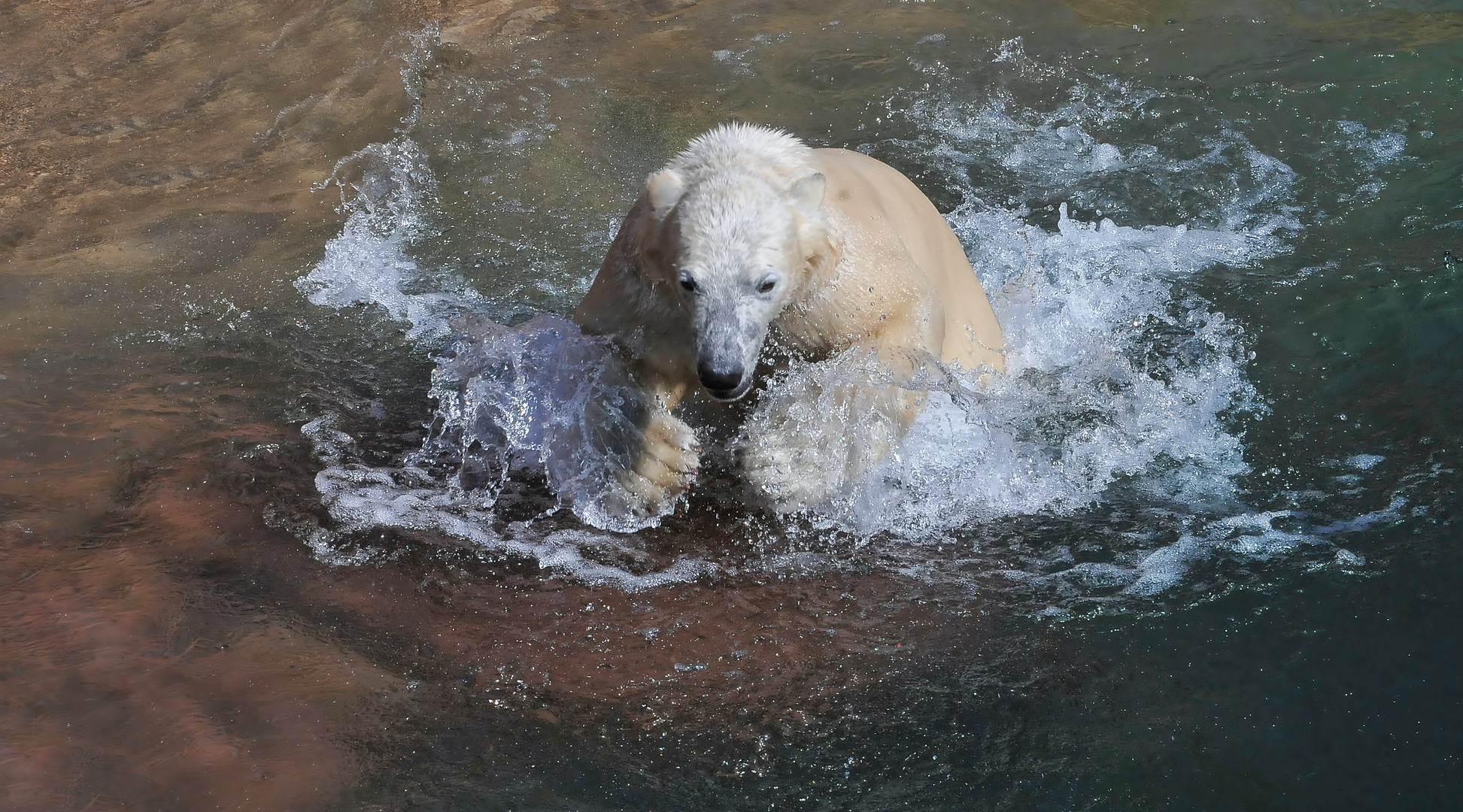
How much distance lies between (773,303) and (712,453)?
0.81 meters

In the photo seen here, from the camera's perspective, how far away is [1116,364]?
4352 mm

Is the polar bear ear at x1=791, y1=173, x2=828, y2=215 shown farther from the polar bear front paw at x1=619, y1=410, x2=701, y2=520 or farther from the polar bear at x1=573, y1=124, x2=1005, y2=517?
the polar bear front paw at x1=619, y1=410, x2=701, y2=520

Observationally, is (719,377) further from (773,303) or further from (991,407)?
(991,407)

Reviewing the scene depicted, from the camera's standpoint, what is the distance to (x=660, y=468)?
3.51 meters

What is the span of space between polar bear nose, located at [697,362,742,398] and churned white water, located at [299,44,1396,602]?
59 cm

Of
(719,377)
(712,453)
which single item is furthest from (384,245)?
(719,377)

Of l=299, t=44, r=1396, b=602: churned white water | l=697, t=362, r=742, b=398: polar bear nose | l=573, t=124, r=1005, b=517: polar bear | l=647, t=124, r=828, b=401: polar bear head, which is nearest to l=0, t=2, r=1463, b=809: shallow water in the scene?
l=299, t=44, r=1396, b=602: churned white water

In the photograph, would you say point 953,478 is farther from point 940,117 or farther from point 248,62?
point 248,62

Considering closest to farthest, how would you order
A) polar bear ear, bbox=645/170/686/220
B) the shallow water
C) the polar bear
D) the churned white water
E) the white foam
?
the shallow water < the polar bear < polar bear ear, bbox=645/170/686/220 < the churned white water < the white foam

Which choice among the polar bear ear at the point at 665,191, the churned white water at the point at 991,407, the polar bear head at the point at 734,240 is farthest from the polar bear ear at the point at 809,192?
the churned white water at the point at 991,407

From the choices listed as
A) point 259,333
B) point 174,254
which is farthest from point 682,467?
point 174,254

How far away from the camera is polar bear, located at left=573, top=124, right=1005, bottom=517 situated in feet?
9.88

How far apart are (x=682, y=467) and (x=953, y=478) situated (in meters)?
0.91

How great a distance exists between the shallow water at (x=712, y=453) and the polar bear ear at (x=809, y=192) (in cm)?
55
